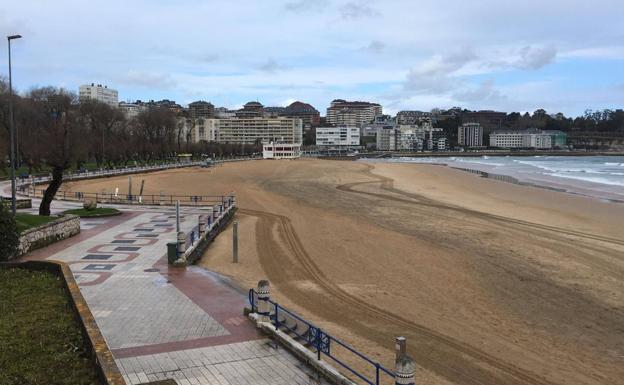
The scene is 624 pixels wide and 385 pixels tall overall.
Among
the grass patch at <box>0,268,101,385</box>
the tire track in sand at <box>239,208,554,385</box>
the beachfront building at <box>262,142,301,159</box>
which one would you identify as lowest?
the tire track in sand at <box>239,208,554,385</box>

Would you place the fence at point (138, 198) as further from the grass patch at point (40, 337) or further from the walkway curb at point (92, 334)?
the grass patch at point (40, 337)

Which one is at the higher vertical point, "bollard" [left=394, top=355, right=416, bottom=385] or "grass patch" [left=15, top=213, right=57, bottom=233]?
"grass patch" [left=15, top=213, right=57, bottom=233]

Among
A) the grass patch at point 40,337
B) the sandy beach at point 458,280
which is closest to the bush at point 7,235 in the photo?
the grass patch at point 40,337

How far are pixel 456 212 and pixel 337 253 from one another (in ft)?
51.2

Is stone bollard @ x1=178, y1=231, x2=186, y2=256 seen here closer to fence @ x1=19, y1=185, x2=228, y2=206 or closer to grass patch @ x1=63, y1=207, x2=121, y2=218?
grass patch @ x1=63, y1=207, x2=121, y2=218

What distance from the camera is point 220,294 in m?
14.0

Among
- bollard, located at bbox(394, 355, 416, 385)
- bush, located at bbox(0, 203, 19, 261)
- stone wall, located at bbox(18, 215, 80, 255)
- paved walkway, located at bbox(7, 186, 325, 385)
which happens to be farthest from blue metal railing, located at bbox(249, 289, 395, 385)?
stone wall, located at bbox(18, 215, 80, 255)

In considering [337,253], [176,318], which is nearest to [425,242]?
[337,253]

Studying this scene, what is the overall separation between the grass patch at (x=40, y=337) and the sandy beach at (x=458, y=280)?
535 centimetres

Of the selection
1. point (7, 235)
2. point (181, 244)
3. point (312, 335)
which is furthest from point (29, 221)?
point (312, 335)

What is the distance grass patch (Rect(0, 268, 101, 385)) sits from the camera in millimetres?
8141

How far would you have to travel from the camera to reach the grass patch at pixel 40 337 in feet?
26.7

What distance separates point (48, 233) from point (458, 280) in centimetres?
1529

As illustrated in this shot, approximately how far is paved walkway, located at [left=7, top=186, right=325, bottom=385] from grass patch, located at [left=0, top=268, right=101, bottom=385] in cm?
66
